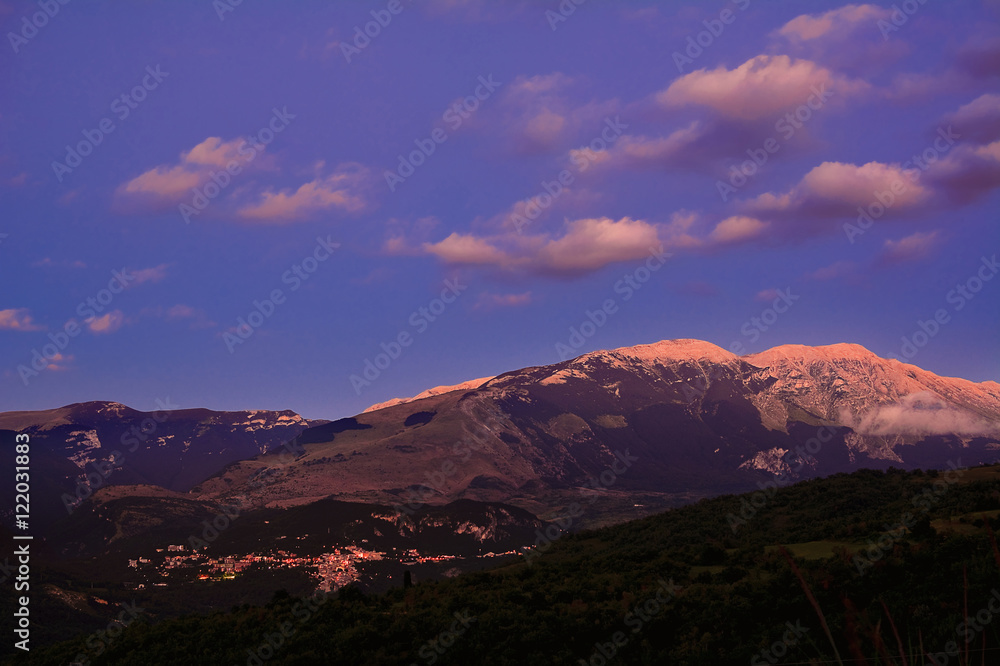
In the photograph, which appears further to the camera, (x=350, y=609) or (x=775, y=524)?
(x=775, y=524)

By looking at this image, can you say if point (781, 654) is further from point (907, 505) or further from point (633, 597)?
point (907, 505)

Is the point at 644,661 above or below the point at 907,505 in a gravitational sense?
below

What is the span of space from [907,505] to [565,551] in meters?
33.5

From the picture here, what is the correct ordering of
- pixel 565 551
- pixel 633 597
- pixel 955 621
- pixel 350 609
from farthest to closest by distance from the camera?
1. pixel 565 551
2. pixel 350 609
3. pixel 633 597
4. pixel 955 621

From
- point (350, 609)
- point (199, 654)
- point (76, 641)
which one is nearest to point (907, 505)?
point (350, 609)

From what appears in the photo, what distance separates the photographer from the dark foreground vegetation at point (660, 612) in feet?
109

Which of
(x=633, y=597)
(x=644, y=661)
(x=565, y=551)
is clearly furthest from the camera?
(x=565, y=551)

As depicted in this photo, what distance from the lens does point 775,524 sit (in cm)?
7906

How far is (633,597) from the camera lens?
139ft

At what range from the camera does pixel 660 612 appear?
1550 inches

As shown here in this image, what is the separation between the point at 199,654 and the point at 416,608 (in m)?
12.4

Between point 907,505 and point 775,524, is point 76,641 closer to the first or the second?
point 775,524

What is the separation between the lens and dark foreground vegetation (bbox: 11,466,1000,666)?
33312 mm

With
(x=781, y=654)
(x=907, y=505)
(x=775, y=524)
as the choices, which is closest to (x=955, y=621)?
(x=781, y=654)
